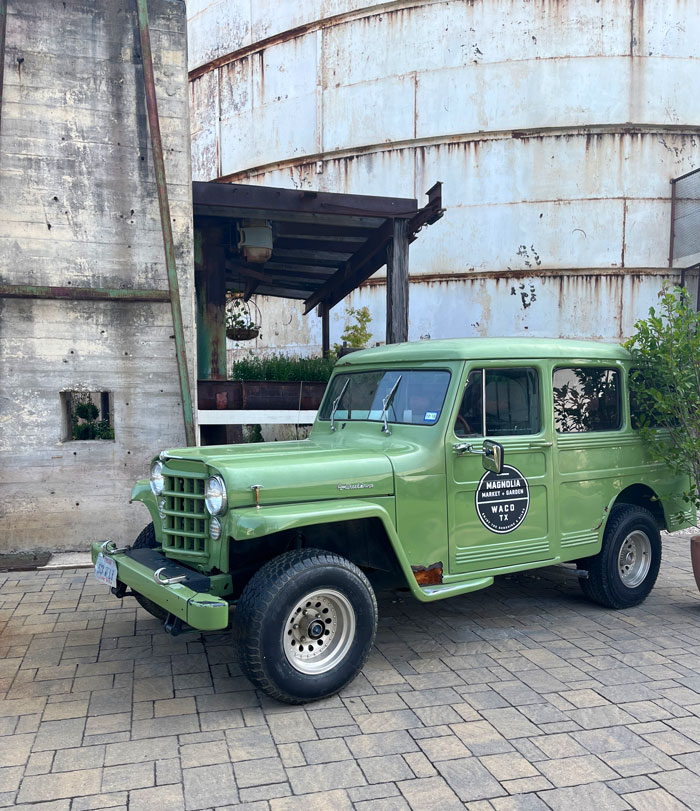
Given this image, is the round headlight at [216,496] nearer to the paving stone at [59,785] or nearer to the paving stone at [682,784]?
the paving stone at [59,785]

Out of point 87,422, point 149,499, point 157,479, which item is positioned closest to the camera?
point 157,479

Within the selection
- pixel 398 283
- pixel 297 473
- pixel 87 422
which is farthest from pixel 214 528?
pixel 87 422

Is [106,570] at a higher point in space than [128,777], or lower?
higher

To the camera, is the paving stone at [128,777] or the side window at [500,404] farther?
the side window at [500,404]

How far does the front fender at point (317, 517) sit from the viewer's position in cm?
352

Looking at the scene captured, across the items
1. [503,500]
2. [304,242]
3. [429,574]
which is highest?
[304,242]

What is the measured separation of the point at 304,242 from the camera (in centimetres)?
966

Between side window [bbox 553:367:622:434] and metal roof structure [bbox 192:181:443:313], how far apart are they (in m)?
3.62

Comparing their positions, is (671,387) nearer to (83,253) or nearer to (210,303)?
(83,253)

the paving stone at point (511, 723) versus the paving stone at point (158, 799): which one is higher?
the paving stone at point (158, 799)

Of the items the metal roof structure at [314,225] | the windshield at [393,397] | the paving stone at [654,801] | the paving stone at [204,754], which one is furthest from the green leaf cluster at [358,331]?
the paving stone at [654,801]

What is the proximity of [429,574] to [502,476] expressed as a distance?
87cm

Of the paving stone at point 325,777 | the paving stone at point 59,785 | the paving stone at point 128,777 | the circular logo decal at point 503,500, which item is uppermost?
the circular logo decal at point 503,500

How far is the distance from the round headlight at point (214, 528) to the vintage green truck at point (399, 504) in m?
0.01
